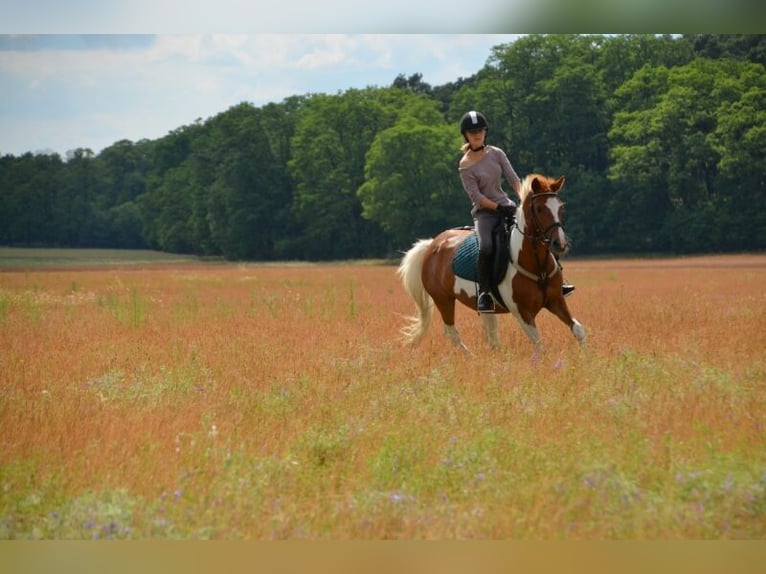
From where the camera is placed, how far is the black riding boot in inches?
397

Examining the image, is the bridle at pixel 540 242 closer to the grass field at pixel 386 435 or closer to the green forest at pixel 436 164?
the grass field at pixel 386 435

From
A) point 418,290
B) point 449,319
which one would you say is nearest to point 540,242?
point 449,319

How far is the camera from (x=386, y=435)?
632 cm

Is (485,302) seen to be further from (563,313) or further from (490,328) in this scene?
(563,313)

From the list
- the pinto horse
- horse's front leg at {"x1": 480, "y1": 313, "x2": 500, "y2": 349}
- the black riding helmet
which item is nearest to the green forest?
the black riding helmet

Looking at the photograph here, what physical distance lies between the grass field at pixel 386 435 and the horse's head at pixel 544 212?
1.30 meters

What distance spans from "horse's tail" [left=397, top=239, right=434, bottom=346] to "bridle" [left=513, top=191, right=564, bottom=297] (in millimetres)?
2232

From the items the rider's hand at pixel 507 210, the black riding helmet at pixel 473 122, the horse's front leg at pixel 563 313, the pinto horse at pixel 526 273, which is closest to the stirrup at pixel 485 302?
the pinto horse at pixel 526 273

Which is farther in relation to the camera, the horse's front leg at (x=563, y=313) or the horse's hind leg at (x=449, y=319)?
the horse's hind leg at (x=449, y=319)

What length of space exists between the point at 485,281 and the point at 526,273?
0.63 meters

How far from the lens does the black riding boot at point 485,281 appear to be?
10078mm

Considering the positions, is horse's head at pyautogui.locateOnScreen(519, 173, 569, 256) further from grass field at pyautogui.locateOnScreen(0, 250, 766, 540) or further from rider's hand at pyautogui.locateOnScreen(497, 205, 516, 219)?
grass field at pyautogui.locateOnScreen(0, 250, 766, 540)

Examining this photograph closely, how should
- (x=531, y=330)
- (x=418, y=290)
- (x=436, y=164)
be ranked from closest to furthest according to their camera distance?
(x=531, y=330) → (x=418, y=290) → (x=436, y=164)

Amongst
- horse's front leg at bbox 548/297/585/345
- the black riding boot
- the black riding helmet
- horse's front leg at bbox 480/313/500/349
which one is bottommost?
horse's front leg at bbox 480/313/500/349
